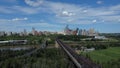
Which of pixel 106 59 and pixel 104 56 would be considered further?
pixel 104 56

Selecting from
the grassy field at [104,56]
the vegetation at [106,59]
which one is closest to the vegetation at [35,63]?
the vegetation at [106,59]

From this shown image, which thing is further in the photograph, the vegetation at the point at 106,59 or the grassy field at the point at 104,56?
the grassy field at the point at 104,56

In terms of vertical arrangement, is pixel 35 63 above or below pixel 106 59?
above

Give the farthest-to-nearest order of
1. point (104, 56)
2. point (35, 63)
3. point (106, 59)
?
point (104, 56) < point (106, 59) < point (35, 63)

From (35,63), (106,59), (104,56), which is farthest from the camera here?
(104,56)

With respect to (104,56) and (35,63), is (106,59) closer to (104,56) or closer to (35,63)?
(104,56)

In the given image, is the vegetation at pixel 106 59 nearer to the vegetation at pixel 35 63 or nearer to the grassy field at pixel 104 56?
the grassy field at pixel 104 56

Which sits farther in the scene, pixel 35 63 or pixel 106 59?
pixel 106 59

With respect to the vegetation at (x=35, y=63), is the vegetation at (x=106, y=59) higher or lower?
lower

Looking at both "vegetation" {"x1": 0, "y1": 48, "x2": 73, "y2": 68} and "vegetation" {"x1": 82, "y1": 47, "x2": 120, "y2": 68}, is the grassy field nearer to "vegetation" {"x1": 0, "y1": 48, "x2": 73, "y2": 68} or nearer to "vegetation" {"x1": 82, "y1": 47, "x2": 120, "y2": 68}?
"vegetation" {"x1": 82, "y1": 47, "x2": 120, "y2": 68}

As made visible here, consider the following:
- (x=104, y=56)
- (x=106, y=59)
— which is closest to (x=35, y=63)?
(x=106, y=59)

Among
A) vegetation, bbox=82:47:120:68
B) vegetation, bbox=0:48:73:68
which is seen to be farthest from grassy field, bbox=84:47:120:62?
vegetation, bbox=0:48:73:68
